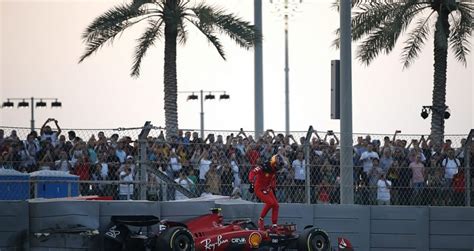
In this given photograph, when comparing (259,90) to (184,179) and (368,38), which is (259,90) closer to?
(368,38)

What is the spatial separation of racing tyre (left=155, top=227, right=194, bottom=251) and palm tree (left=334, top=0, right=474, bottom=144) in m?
14.0

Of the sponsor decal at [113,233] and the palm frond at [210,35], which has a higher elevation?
the palm frond at [210,35]

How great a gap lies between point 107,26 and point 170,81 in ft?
7.76

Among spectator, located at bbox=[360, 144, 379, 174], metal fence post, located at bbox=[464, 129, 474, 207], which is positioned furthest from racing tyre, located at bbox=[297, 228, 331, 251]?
metal fence post, located at bbox=[464, 129, 474, 207]

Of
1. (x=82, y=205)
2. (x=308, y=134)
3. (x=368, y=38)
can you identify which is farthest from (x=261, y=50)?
(x=82, y=205)

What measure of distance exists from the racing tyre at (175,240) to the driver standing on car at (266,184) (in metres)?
1.91

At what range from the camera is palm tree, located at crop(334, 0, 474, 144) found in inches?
1233

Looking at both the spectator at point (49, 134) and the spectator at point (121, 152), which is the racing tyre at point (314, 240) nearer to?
the spectator at point (121, 152)

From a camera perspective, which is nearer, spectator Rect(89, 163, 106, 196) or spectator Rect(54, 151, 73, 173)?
spectator Rect(89, 163, 106, 196)

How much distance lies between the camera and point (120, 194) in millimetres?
21250

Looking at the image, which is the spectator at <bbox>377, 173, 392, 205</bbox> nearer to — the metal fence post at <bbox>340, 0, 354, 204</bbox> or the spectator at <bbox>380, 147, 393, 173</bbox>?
the spectator at <bbox>380, 147, 393, 173</bbox>

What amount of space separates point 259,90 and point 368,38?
4.68 metres

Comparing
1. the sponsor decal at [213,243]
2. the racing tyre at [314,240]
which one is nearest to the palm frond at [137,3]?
the racing tyre at [314,240]

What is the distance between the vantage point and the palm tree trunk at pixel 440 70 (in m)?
31.3
